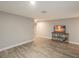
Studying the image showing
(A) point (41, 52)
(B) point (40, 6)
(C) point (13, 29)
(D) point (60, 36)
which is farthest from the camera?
(D) point (60, 36)

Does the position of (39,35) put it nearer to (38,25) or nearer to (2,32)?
(38,25)

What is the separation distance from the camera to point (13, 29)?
4742 millimetres

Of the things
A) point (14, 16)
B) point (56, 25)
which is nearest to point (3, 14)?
point (14, 16)

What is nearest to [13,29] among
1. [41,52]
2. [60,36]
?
[41,52]

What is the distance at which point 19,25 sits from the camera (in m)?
5.24

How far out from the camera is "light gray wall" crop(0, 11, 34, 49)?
13.5 ft

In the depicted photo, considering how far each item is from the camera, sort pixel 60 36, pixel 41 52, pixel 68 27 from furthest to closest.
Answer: pixel 60 36
pixel 68 27
pixel 41 52

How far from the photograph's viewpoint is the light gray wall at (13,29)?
4105 millimetres

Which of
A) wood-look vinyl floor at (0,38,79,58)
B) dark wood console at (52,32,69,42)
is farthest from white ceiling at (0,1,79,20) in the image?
dark wood console at (52,32,69,42)

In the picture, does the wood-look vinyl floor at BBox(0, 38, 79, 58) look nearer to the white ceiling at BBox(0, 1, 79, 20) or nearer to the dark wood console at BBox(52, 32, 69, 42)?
the dark wood console at BBox(52, 32, 69, 42)

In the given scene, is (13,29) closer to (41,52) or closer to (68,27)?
(41,52)

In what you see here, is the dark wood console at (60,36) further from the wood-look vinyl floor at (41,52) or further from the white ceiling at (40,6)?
the white ceiling at (40,6)

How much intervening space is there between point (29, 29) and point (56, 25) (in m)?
2.78

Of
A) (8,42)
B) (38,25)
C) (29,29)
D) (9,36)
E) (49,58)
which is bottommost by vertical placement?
(49,58)
